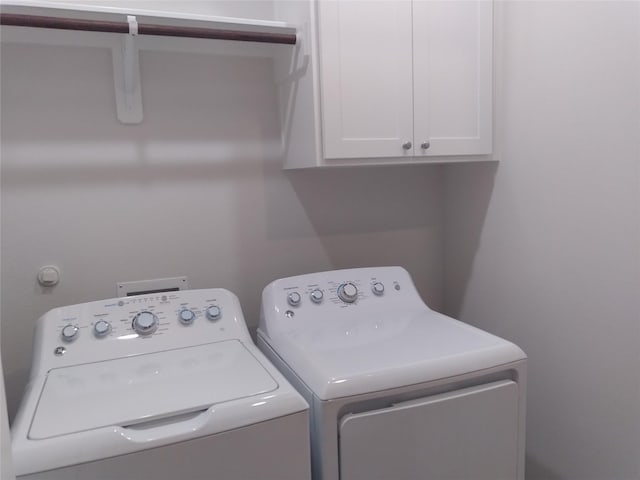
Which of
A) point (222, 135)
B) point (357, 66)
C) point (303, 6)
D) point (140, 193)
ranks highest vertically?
point (303, 6)

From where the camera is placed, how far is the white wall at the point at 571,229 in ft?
4.84

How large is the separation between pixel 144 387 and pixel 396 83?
3.94 ft

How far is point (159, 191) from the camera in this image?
5.98 ft

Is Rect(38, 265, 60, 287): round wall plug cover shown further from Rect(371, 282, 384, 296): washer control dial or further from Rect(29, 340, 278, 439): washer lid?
Rect(371, 282, 384, 296): washer control dial

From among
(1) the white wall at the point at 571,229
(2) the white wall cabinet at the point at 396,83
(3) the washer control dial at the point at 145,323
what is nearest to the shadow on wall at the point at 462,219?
(1) the white wall at the point at 571,229

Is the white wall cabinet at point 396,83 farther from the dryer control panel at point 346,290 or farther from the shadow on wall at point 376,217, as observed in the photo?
the dryer control panel at point 346,290

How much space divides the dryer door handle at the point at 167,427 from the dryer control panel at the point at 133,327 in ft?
1.46

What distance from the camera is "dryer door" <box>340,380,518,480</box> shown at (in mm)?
1225

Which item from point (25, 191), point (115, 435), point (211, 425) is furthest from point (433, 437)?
point (25, 191)

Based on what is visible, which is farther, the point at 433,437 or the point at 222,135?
the point at 222,135

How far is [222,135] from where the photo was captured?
1.89m

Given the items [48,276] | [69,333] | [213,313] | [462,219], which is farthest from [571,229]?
[48,276]

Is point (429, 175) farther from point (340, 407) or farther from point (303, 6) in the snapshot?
point (340, 407)

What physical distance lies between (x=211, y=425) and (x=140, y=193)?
1.01m
